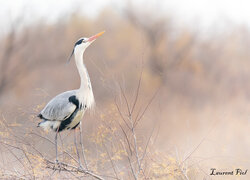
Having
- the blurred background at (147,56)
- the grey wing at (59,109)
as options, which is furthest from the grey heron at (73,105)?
the blurred background at (147,56)

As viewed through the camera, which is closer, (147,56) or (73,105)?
(73,105)

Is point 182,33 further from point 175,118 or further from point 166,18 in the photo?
point 175,118

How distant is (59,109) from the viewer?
14.1 feet

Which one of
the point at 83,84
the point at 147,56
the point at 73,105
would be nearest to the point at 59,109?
the point at 73,105

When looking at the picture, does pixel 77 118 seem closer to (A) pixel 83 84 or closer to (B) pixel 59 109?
(B) pixel 59 109

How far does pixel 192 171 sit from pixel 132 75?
805 cm

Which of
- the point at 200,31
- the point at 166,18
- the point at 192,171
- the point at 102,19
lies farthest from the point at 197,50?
the point at 192,171

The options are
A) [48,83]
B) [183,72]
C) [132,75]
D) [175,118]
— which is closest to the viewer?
[175,118]

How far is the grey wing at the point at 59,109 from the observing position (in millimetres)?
4262

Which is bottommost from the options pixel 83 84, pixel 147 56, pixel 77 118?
pixel 77 118

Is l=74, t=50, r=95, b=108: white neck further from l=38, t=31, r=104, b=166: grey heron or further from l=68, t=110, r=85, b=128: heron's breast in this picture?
l=68, t=110, r=85, b=128: heron's breast

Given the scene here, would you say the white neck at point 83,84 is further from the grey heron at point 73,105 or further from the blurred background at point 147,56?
the blurred background at point 147,56

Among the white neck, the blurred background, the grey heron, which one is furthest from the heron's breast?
the blurred background

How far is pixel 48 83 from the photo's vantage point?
43.3 ft
